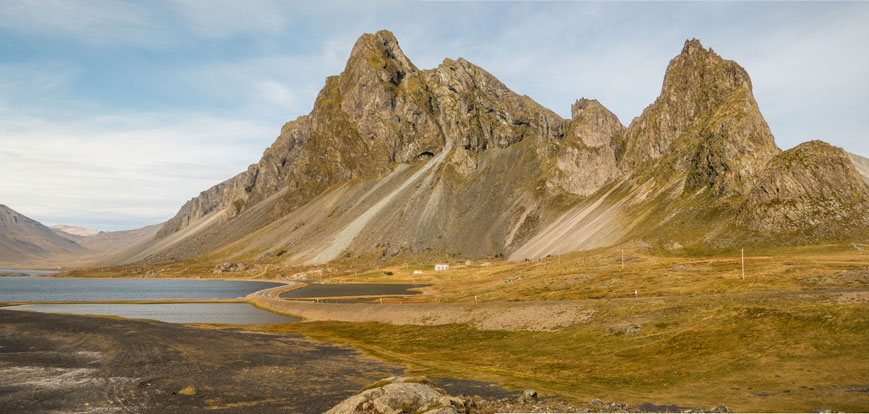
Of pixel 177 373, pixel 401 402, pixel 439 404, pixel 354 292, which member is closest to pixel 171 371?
pixel 177 373

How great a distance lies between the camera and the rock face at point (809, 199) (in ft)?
390

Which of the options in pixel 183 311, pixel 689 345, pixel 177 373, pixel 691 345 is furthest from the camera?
pixel 183 311

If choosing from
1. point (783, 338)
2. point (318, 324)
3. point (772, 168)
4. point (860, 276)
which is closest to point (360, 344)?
point (318, 324)

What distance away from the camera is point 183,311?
10619cm

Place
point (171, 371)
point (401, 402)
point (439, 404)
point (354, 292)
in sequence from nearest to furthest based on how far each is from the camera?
point (439, 404) < point (401, 402) < point (171, 371) < point (354, 292)

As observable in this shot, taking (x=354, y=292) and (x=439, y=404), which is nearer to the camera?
(x=439, y=404)

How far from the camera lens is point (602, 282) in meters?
84.9

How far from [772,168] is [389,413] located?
151 meters

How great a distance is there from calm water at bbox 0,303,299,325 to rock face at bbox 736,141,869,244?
117661mm

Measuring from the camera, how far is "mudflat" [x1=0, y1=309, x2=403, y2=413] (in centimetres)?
3112

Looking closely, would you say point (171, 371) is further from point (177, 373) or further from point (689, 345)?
point (689, 345)

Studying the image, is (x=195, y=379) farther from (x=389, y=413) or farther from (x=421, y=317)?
(x=421, y=317)

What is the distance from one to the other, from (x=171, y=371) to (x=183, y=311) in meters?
73.9

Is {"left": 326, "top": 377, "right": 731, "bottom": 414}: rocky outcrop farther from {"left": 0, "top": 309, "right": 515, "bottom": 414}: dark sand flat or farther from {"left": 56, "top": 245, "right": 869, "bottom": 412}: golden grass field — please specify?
{"left": 0, "top": 309, "right": 515, "bottom": 414}: dark sand flat
